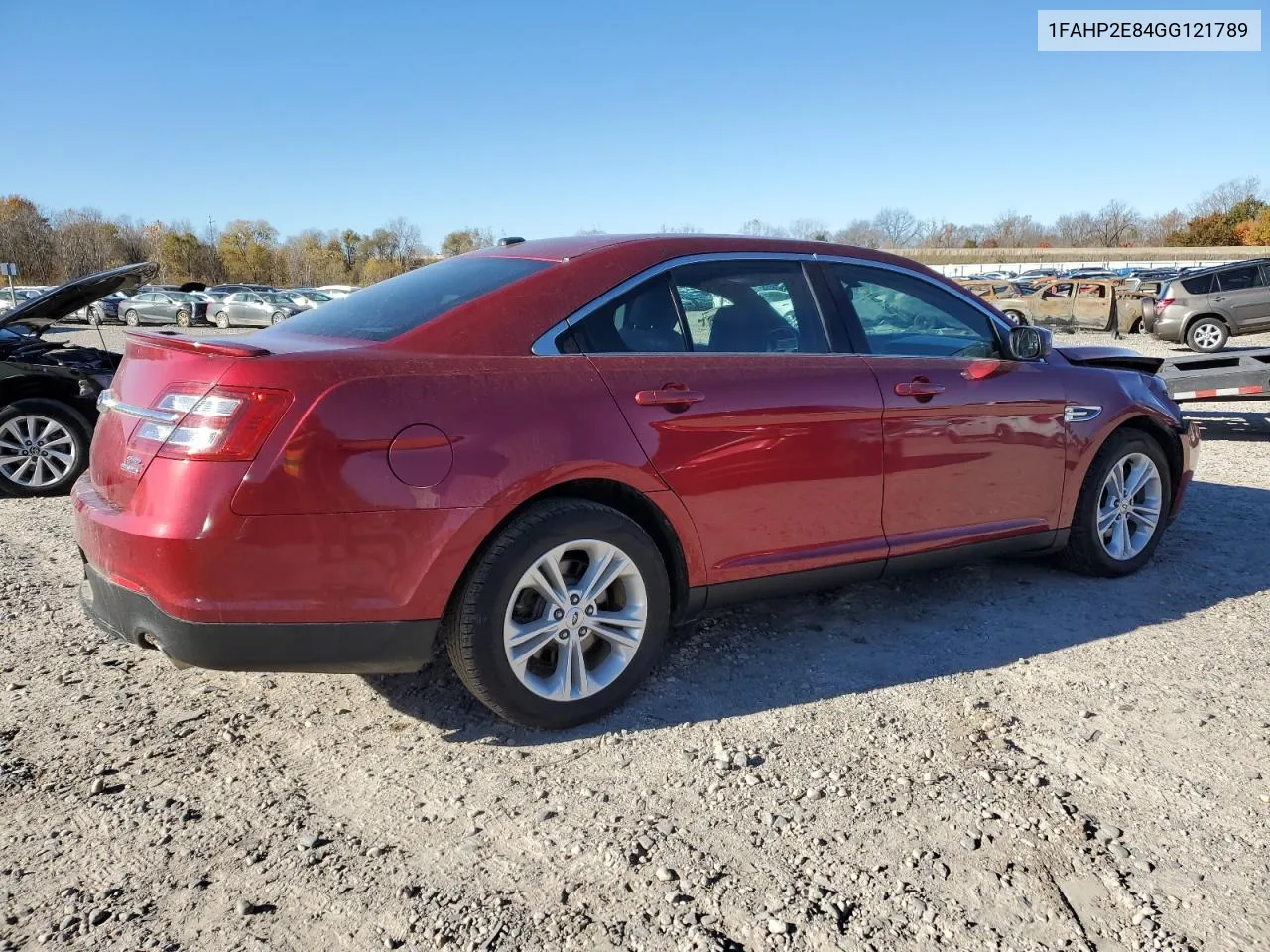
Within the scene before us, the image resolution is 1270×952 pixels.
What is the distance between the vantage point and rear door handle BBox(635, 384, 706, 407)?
312 centimetres

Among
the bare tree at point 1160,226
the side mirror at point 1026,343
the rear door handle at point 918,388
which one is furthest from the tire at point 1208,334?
the bare tree at point 1160,226

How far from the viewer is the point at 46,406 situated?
22.1 ft

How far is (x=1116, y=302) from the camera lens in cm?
2331

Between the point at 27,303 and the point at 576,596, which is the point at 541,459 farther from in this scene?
the point at 27,303

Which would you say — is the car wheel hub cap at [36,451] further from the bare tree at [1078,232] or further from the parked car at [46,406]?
the bare tree at [1078,232]

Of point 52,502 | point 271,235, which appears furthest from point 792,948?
point 271,235

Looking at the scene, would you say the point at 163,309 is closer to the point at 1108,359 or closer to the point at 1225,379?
the point at 1225,379

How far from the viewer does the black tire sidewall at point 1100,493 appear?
4.48 metres

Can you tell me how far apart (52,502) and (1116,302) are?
23.5 metres

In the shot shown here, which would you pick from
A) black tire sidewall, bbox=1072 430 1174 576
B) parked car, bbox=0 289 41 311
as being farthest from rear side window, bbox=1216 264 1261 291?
parked car, bbox=0 289 41 311

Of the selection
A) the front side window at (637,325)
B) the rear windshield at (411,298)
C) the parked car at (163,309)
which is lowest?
the front side window at (637,325)

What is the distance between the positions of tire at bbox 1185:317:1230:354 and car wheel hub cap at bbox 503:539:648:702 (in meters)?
18.8

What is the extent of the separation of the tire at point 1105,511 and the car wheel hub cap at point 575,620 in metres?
2.49

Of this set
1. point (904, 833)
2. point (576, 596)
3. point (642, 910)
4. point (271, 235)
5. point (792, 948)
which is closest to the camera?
point (792, 948)
